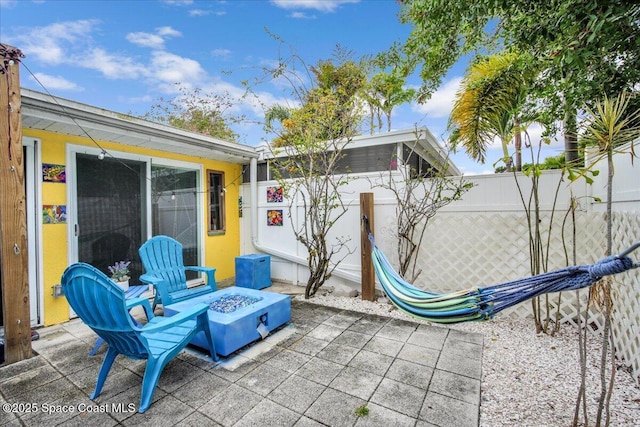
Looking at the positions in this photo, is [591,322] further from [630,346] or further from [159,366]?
[159,366]

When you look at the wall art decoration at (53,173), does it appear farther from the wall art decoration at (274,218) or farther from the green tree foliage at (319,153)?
the wall art decoration at (274,218)

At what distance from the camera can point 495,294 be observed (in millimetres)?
1589

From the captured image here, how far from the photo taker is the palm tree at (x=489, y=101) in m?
5.02

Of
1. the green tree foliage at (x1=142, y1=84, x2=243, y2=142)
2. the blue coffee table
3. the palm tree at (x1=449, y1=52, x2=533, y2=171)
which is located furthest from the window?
the green tree foliage at (x1=142, y1=84, x2=243, y2=142)

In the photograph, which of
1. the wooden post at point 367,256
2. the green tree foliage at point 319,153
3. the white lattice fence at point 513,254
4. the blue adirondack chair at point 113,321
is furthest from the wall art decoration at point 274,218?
the blue adirondack chair at point 113,321

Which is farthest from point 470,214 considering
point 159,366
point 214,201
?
point 214,201

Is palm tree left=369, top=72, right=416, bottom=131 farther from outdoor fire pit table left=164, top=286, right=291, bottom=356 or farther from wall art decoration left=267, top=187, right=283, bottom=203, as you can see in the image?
outdoor fire pit table left=164, top=286, right=291, bottom=356

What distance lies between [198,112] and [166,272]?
31.8ft

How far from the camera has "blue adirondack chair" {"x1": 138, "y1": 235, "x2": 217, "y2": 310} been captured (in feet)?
11.2

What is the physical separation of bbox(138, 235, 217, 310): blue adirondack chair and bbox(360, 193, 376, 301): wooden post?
86.1 inches

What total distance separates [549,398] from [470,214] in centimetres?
231

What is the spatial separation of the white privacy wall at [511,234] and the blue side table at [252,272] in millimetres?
1208

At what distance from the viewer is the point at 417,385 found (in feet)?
7.38

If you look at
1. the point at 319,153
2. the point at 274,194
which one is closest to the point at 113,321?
the point at 319,153
